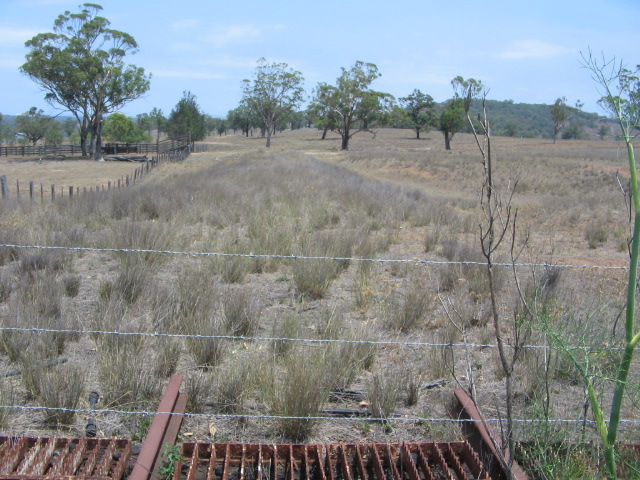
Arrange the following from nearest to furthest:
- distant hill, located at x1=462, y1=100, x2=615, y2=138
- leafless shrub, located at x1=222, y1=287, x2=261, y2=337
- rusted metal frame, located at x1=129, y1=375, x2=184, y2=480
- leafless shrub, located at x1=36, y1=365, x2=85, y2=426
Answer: rusted metal frame, located at x1=129, y1=375, x2=184, y2=480 < leafless shrub, located at x1=36, y1=365, x2=85, y2=426 < leafless shrub, located at x1=222, y1=287, x2=261, y2=337 < distant hill, located at x1=462, y1=100, x2=615, y2=138

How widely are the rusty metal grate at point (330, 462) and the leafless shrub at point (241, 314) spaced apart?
2064 mm

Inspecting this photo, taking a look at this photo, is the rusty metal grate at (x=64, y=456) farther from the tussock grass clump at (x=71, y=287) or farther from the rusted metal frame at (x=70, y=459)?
the tussock grass clump at (x=71, y=287)

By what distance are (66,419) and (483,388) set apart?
3.22 m

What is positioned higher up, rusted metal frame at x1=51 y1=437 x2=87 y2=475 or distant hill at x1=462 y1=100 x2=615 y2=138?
distant hill at x1=462 y1=100 x2=615 y2=138

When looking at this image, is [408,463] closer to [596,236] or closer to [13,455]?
[13,455]

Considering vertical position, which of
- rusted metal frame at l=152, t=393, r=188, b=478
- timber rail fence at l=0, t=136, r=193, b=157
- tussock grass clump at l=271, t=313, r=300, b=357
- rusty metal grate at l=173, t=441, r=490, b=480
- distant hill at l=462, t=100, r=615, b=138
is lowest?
rusty metal grate at l=173, t=441, r=490, b=480

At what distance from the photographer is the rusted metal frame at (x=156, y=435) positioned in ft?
11.1

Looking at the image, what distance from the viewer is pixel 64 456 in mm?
3670

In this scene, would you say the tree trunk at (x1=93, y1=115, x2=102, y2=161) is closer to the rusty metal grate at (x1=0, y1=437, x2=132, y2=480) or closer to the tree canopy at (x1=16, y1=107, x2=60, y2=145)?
the tree canopy at (x1=16, y1=107, x2=60, y2=145)

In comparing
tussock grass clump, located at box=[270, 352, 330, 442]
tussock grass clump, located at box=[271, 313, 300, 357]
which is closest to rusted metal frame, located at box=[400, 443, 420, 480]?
tussock grass clump, located at box=[270, 352, 330, 442]

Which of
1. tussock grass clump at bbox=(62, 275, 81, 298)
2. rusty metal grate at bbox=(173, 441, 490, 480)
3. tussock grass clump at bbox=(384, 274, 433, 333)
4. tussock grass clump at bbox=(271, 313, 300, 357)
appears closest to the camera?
rusty metal grate at bbox=(173, 441, 490, 480)

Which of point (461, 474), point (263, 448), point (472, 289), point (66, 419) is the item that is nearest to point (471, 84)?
point (461, 474)

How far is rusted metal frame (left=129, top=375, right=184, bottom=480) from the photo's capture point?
11.1 ft

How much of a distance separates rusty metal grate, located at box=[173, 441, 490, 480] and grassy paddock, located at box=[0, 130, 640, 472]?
33 centimetres
